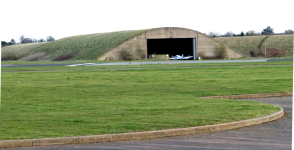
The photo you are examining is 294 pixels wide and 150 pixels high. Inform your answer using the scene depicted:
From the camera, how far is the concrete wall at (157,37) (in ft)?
256

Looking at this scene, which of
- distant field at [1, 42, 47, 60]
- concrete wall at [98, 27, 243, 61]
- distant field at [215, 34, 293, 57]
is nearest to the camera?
concrete wall at [98, 27, 243, 61]

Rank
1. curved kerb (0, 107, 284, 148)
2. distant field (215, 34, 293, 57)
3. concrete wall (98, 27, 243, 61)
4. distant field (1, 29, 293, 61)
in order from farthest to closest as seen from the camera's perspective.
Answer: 1. distant field (215, 34, 293, 57)
2. distant field (1, 29, 293, 61)
3. concrete wall (98, 27, 243, 61)
4. curved kerb (0, 107, 284, 148)

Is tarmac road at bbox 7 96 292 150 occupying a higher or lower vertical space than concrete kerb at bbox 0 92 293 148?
lower

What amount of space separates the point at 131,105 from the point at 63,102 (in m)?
2.69

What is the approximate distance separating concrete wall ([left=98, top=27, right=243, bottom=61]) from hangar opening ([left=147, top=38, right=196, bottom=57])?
19.0ft

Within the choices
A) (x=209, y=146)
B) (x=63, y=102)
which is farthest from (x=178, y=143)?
(x=63, y=102)

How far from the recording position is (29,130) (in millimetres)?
8930

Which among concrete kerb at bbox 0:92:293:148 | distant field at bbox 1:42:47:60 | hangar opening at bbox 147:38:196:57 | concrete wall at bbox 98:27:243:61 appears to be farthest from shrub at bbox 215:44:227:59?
concrete kerb at bbox 0:92:293:148

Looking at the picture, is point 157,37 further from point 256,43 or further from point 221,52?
point 256,43

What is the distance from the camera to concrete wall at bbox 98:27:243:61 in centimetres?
7794

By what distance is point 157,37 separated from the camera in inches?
3091

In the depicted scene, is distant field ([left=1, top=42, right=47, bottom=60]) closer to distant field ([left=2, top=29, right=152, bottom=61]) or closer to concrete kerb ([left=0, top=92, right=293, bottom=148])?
distant field ([left=2, top=29, right=152, bottom=61])

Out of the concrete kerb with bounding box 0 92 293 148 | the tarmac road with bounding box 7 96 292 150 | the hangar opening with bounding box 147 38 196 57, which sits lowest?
the tarmac road with bounding box 7 96 292 150

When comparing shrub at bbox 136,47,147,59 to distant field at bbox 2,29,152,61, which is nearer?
shrub at bbox 136,47,147,59
